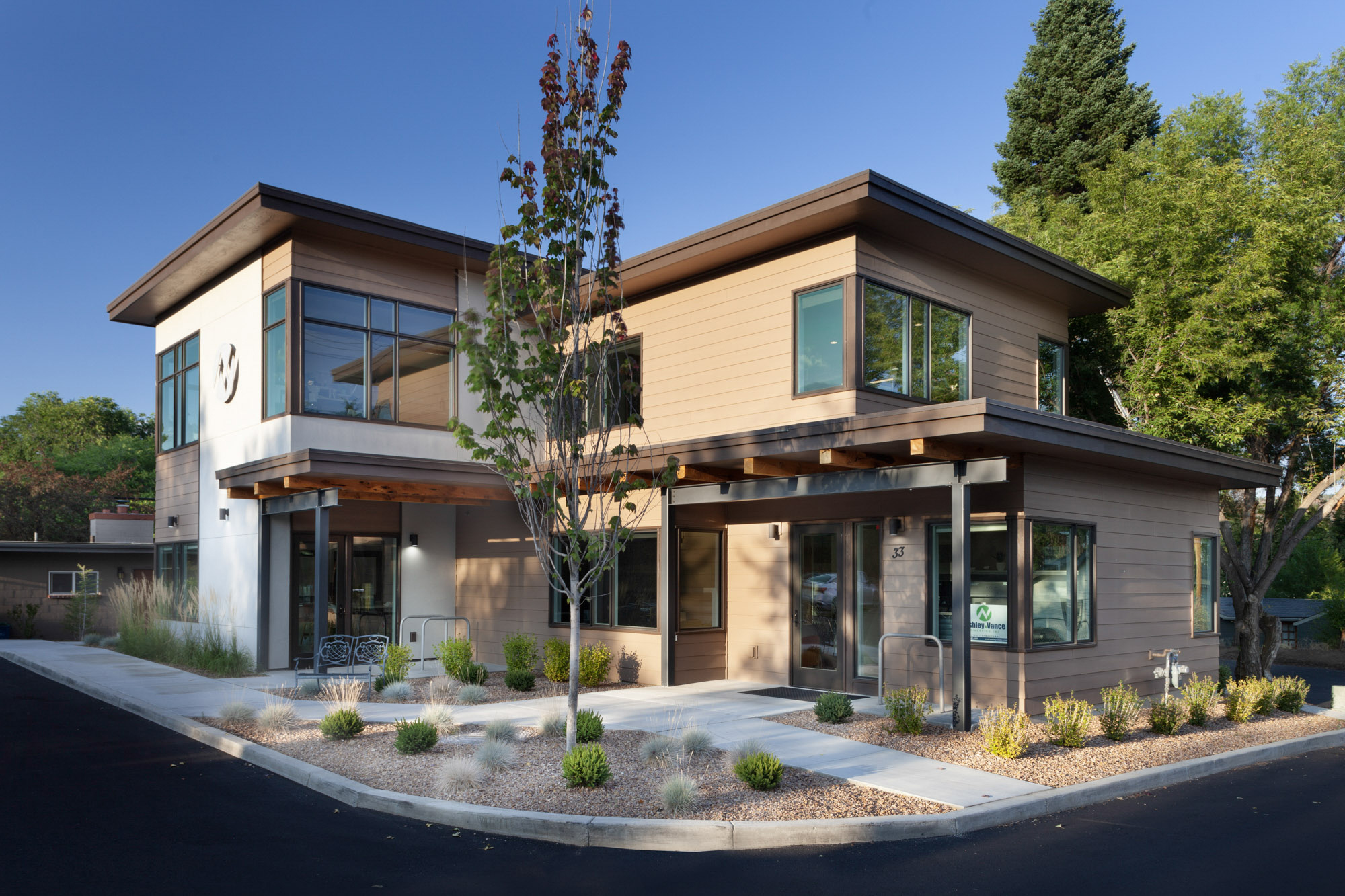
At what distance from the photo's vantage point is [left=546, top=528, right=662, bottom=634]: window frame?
13289 millimetres

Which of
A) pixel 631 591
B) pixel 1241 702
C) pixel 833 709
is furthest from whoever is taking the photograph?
pixel 631 591

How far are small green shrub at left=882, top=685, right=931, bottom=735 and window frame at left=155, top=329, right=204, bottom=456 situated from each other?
45.5 ft

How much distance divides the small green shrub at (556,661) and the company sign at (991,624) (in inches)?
217

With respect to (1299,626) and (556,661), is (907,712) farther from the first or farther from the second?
(1299,626)

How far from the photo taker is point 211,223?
47.9 feet

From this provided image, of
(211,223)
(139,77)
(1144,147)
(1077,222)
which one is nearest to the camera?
(211,223)

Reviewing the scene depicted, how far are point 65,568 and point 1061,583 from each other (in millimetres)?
26226

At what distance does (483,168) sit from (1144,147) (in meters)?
15.9

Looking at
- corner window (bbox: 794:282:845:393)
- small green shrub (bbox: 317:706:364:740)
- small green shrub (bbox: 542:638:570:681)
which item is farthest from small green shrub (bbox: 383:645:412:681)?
corner window (bbox: 794:282:845:393)

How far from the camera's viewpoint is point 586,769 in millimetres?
6871

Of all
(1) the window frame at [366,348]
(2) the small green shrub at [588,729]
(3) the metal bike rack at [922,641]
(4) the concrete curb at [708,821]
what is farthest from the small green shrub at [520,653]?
(4) the concrete curb at [708,821]

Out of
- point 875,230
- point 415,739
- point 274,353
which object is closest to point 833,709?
point 415,739

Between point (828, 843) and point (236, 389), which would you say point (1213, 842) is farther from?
point (236, 389)

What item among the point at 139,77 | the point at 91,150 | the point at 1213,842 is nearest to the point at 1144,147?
the point at 1213,842
